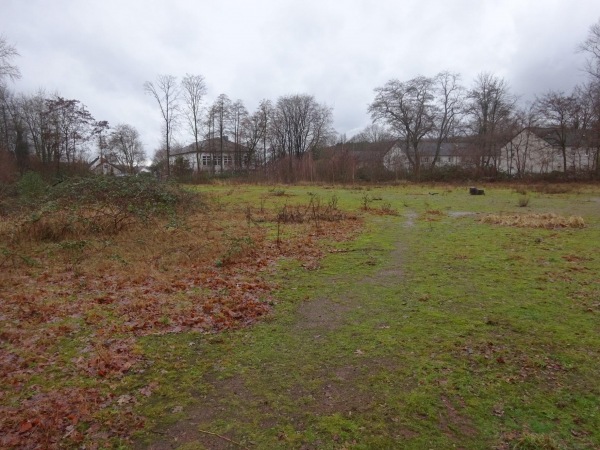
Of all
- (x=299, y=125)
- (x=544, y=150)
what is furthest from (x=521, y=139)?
(x=299, y=125)

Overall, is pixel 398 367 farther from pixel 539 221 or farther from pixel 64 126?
pixel 64 126

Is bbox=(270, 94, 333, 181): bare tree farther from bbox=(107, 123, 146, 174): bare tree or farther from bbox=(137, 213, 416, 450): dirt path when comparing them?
bbox=(137, 213, 416, 450): dirt path

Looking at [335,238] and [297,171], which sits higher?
[297,171]

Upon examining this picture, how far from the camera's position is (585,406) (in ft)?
11.2

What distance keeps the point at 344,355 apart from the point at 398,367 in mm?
610

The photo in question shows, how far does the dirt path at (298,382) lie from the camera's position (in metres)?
3.17

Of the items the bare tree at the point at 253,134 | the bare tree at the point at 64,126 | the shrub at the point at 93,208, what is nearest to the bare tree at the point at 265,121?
the bare tree at the point at 253,134

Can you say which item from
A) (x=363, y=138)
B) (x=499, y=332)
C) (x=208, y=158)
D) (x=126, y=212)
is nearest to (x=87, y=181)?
(x=126, y=212)

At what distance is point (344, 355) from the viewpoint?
4.43m

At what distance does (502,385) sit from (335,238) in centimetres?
Answer: 834

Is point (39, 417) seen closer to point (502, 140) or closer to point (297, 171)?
point (297, 171)

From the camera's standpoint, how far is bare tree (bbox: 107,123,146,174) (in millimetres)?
63500

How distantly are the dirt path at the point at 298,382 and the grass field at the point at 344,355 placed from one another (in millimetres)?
17

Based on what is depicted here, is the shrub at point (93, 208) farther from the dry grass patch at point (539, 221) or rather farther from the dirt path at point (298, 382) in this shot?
the dry grass patch at point (539, 221)
